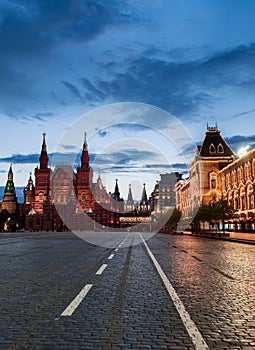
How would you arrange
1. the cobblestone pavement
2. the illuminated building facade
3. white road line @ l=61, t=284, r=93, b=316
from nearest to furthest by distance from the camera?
the cobblestone pavement, white road line @ l=61, t=284, r=93, b=316, the illuminated building facade

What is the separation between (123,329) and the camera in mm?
5840

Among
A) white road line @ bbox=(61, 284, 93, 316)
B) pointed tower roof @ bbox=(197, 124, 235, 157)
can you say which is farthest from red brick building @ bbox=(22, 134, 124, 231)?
white road line @ bbox=(61, 284, 93, 316)

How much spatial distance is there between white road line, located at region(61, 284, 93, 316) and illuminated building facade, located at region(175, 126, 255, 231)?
56.6m

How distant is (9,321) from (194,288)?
15.9ft

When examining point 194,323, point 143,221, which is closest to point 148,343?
point 194,323

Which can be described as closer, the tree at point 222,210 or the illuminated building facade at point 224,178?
the tree at point 222,210

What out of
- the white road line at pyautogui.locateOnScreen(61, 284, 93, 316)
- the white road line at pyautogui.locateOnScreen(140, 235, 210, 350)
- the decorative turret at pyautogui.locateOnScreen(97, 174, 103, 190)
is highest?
the decorative turret at pyautogui.locateOnScreen(97, 174, 103, 190)

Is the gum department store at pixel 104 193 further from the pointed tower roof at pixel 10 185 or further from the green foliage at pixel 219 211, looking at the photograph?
the green foliage at pixel 219 211

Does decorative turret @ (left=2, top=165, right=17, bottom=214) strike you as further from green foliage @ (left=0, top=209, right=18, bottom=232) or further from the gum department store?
green foliage @ (left=0, top=209, right=18, bottom=232)

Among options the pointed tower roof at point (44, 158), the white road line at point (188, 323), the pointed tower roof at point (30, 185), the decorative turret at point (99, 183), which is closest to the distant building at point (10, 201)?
the pointed tower roof at point (30, 185)

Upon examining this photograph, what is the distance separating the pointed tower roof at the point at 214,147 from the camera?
322ft

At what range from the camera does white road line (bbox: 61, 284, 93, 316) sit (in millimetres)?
6957

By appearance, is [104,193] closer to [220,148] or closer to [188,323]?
[220,148]

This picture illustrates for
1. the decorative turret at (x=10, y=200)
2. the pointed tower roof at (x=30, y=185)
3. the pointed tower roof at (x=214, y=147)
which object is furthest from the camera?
the pointed tower roof at (x=30, y=185)
